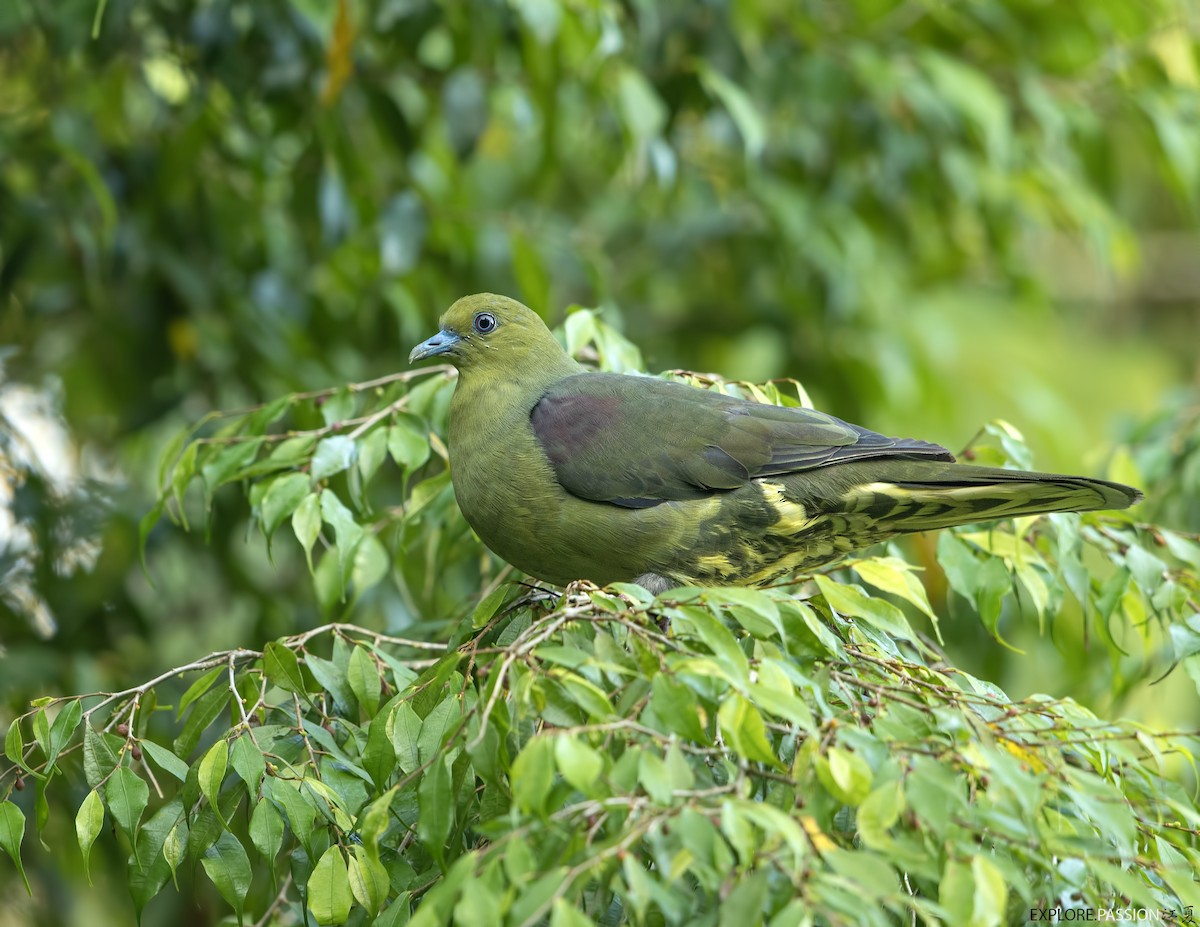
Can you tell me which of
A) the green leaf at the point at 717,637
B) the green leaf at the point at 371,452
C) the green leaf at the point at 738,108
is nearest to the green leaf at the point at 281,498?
the green leaf at the point at 371,452

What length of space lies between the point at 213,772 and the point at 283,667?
0.31 metres

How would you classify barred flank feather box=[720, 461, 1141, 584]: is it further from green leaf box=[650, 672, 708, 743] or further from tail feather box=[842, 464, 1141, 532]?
green leaf box=[650, 672, 708, 743]

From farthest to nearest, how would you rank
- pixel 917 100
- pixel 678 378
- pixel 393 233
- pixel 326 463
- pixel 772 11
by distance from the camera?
1. pixel 772 11
2. pixel 917 100
3. pixel 393 233
4. pixel 678 378
5. pixel 326 463

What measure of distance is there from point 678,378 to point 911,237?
9.81ft

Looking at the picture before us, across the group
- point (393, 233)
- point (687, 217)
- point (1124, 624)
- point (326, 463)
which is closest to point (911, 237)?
point (687, 217)

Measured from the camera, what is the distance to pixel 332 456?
3279 mm

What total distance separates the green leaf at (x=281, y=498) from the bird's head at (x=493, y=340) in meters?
0.64

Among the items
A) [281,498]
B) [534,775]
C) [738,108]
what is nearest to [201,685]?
[281,498]

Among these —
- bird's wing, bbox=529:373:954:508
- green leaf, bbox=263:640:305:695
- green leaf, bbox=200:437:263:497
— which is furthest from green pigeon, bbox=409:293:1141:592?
green leaf, bbox=263:640:305:695

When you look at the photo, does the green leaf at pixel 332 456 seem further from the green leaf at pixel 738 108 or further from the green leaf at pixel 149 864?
the green leaf at pixel 738 108

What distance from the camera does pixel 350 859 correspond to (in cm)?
239

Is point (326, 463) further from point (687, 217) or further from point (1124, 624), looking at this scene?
point (687, 217)

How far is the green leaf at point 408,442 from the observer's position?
3303 millimetres

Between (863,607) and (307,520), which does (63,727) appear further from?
(863,607)
